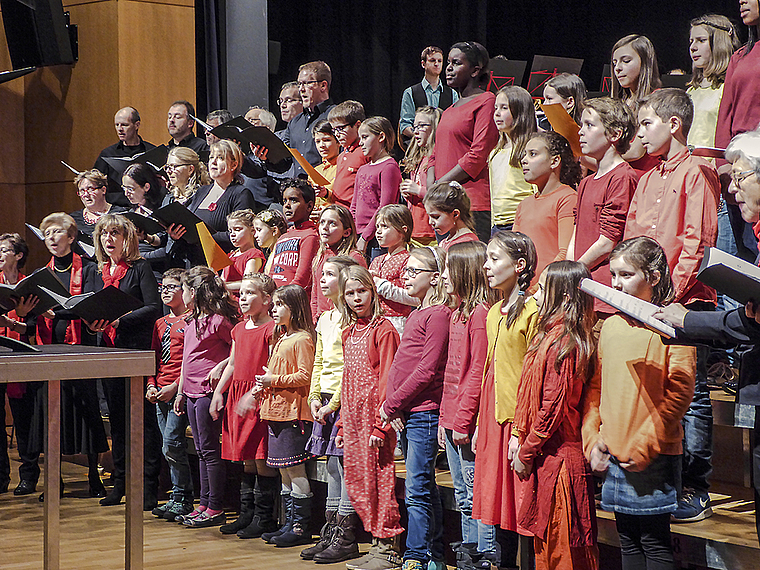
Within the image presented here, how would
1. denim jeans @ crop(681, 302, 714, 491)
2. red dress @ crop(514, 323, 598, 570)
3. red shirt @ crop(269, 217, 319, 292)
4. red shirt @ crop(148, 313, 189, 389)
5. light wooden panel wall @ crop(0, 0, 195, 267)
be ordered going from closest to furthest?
red dress @ crop(514, 323, 598, 570)
denim jeans @ crop(681, 302, 714, 491)
red shirt @ crop(269, 217, 319, 292)
red shirt @ crop(148, 313, 189, 389)
light wooden panel wall @ crop(0, 0, 195, 267)

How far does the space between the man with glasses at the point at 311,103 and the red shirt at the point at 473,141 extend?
1.09 metres

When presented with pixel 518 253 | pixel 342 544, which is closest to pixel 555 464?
pixel 518 253

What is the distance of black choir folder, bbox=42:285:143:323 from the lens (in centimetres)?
366

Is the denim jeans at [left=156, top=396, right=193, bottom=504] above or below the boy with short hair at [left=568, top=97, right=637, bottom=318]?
below

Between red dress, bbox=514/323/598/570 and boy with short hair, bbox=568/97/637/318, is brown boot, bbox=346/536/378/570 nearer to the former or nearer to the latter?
red dress, bbox=514/323/598/570

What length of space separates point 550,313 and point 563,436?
1.08 feet

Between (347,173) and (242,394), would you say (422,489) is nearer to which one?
Answer: (242,394)

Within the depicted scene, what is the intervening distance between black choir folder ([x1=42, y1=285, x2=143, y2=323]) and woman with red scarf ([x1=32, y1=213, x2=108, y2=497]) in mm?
912

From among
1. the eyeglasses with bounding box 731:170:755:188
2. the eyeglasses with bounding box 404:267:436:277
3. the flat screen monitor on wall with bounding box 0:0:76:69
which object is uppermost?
the flat screen monitor on wall with bounding box 0:0:76:69

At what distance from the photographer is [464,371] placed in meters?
2.97

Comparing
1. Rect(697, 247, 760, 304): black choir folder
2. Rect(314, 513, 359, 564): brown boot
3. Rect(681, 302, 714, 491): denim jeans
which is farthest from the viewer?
Rect(314, 513, 359, 564): brown boot

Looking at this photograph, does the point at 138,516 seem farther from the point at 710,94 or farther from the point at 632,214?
the point at 710,94

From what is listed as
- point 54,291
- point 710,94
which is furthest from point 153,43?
point 710,94

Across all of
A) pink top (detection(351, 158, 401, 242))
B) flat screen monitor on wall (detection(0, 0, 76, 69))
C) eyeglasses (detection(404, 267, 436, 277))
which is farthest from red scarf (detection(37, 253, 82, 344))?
flat screen monitor on wall (detection(0, 0, 76, 69))
